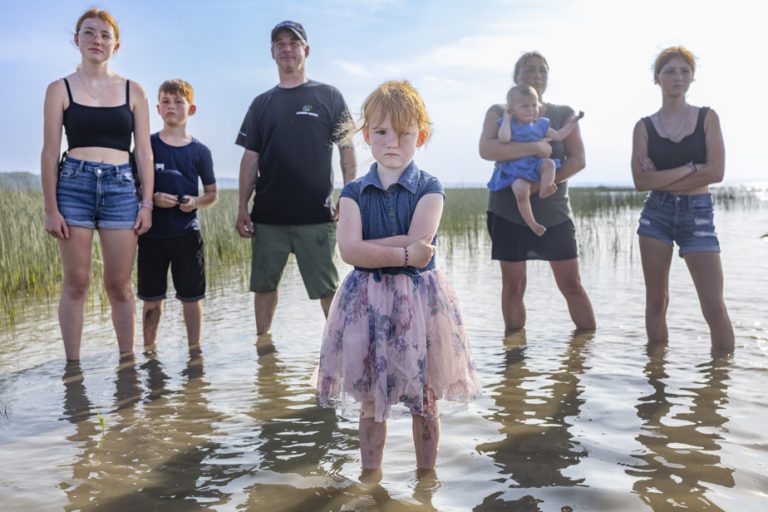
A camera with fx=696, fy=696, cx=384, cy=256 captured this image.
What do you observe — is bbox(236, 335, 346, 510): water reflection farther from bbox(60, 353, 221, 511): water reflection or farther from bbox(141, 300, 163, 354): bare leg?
bbox(141, 300, 163, 354): bare leg

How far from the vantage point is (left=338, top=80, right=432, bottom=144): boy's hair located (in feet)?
8.75

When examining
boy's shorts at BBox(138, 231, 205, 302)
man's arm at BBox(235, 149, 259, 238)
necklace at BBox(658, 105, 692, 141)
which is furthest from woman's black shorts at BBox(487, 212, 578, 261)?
boy's shorts at BBox(138, 231, 205, 302)

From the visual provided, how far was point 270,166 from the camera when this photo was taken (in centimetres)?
530

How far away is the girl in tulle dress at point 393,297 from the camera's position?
263 centimetres

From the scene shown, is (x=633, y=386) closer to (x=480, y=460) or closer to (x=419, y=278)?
(x=480, y=460)

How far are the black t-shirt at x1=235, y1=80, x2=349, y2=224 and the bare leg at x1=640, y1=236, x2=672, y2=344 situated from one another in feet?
7.87

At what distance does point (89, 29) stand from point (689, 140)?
4151mm

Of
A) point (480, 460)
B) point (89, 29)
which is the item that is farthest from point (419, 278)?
point (89, 29)

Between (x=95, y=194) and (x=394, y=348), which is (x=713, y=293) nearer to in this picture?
(x=394, y=348)

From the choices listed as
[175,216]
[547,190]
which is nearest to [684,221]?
[547,190]

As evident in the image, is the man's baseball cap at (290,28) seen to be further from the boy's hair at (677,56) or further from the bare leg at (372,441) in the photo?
the bare leg at (372,441)

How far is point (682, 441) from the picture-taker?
3223 mm

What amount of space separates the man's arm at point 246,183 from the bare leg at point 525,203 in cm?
202

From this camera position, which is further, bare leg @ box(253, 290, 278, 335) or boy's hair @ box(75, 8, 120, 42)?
bare leg @ box(253, 290, 278, 335)
